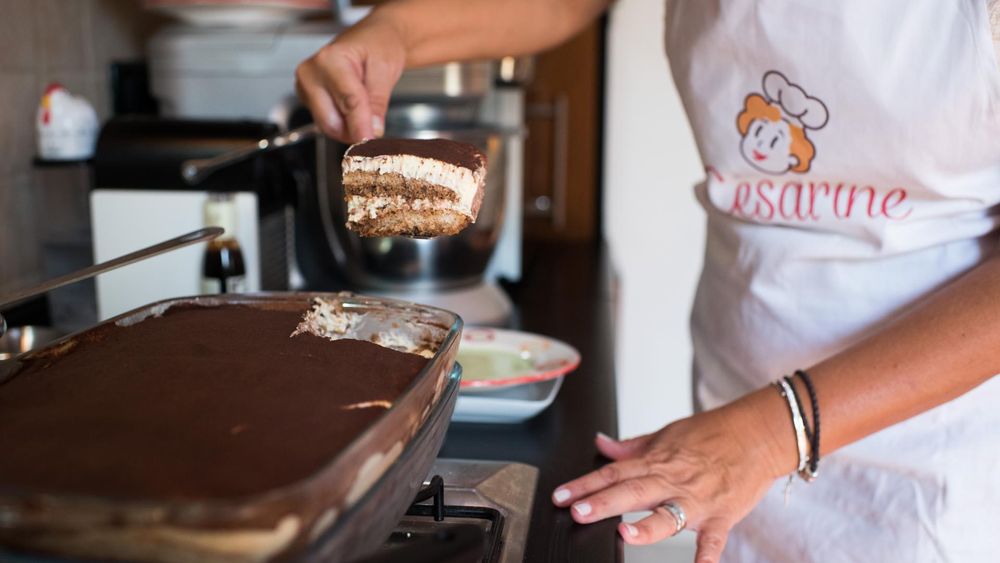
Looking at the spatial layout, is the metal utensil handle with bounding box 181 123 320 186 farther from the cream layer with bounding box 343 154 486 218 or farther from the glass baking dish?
the glass baking dish

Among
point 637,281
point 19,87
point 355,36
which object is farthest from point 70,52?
point 637,281

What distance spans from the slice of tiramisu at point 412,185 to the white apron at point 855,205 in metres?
0.36

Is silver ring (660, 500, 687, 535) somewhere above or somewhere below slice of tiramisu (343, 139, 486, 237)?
below

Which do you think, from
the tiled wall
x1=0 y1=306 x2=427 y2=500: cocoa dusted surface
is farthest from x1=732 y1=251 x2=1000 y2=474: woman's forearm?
the tiled wall

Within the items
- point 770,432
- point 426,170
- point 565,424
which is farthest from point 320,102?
Answer: point 770,432

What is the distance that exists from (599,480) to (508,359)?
12.8 inches

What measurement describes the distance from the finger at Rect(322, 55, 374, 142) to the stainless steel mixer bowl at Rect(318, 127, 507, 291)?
0.42 metres

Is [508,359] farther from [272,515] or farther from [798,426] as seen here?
[272,515]

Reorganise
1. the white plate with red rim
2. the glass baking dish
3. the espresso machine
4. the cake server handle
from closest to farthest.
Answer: the glass baking dish < the cake server handle < the white plate with red rim < the espresso machine

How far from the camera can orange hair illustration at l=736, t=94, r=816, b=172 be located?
840mm

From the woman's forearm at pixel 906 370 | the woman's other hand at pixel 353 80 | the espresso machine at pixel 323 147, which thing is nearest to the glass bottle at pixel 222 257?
the espresso machine at pixel 323 147

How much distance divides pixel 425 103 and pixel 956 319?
77cm

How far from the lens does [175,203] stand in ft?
3.50

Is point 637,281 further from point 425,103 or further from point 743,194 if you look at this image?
point 743,194
